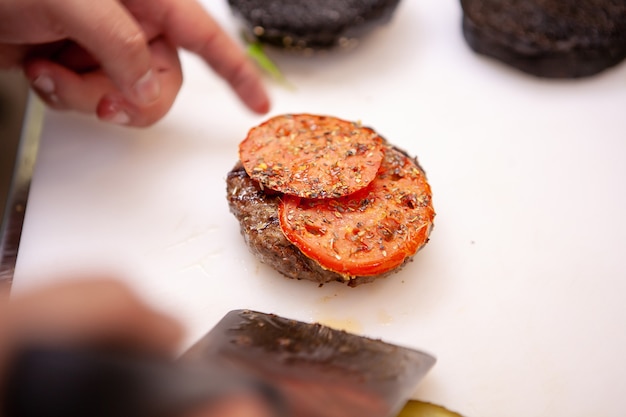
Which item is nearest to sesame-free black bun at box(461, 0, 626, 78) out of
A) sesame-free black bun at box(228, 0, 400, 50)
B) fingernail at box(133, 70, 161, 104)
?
sesame-free black bun at box(228, 0, 400, 50)

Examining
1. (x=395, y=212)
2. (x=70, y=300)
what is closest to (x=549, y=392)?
(x=395, y=212)

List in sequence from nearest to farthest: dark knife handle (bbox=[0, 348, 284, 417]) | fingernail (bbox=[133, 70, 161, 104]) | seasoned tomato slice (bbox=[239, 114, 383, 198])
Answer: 1. dark knife handle (bbox=[0, 348, 284, 417])
2. seasoned tomato slice (bbox=[239, 114, 383, 198])
3. fingernail (bbox=[133, 70, 161, 104])

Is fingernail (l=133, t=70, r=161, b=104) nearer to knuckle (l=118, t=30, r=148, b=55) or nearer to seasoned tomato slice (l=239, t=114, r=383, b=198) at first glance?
knuckle (l=118, t=30, r=148, b=55)

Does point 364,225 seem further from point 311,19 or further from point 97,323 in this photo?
point 311,19

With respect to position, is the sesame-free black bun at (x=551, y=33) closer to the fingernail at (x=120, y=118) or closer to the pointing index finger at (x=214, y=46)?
the pointing index finger at (x=214, y=46)

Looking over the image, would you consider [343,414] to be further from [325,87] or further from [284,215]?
[325,87]

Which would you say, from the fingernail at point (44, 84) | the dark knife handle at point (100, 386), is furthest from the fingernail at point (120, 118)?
the dark knife handle at point (100, 386)
